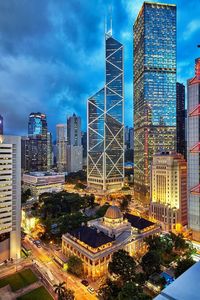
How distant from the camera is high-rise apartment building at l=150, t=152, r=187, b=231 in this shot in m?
74.9

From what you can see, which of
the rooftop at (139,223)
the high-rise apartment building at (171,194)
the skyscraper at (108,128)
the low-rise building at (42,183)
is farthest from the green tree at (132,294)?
the skyscraper at (108,128)

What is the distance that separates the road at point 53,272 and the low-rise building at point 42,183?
65.8 meters

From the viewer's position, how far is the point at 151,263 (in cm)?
4547

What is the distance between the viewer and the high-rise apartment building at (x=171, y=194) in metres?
74.9

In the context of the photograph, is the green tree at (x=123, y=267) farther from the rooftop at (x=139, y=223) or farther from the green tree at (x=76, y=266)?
the rooftop at (x=139, y=223)

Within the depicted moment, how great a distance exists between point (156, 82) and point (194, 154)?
206ft

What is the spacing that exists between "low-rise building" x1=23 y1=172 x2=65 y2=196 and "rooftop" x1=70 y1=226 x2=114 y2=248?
249ft

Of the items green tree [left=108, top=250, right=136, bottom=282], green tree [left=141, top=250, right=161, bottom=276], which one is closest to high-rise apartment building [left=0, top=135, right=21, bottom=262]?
green tree [left=108, top=250, right=136, bottom=282]

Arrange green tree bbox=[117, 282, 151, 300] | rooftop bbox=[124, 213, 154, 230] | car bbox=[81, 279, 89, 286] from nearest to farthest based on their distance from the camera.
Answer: green tree bbox=[117, 282, 151, 300] → car bbox=[81, 279, 89, 286] → rooftop bbox=[124, 213, 154, 230]

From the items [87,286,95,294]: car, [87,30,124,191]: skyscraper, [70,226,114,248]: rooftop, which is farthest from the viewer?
[87,30,124,191]: skyscraper

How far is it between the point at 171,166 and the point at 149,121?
42.8 m

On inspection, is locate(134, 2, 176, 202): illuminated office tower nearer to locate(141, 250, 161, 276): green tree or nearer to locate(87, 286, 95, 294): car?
locate(141, 250, 161, 276): green tree

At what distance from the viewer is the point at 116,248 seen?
168ft

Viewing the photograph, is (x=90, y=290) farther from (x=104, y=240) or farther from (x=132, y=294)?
(x=132, y=294)
